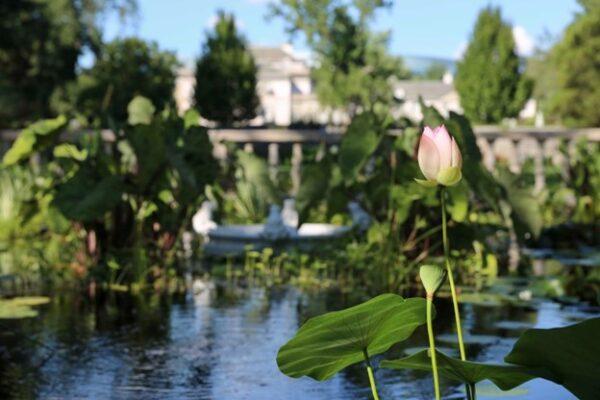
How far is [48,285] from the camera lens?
5941 mm

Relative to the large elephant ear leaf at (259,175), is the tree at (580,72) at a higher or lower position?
higher

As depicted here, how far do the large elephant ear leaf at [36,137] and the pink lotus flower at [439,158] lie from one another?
440cm

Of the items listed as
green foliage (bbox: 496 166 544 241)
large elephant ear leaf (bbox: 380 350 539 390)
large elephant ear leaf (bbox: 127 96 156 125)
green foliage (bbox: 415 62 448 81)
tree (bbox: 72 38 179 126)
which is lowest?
large elephant ear leaf (bbox: 380 350 539 390)

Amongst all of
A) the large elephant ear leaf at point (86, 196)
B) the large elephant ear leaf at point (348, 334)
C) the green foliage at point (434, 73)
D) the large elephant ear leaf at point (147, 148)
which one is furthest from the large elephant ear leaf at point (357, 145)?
the green foliage at point (434, 73)

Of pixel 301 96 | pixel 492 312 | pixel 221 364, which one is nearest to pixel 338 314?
pixel 221 364

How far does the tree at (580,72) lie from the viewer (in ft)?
124

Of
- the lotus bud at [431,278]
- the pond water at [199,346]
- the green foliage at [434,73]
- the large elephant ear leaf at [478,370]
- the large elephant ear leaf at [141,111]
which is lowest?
the pond water at [199,346]

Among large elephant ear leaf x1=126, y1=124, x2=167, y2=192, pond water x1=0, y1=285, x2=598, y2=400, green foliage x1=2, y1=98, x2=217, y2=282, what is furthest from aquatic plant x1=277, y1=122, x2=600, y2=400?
large elephant ear leaf x1=126, y1=124, x2=167, y2=192

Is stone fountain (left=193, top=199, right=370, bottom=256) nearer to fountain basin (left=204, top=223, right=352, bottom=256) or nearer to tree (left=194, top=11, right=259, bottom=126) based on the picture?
fountain basin (left=204, top=223, right=352, bottom=256)

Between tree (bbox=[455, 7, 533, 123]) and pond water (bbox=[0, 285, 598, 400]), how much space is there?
128 feet

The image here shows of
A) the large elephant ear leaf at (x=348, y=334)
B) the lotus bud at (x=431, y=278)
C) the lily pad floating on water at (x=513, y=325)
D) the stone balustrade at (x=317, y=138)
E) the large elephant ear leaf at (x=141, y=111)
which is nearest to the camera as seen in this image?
the lotus bud at (x=431, y=278)

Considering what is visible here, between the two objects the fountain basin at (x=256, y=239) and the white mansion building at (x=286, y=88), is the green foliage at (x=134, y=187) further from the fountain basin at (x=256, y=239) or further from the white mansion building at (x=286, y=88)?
the white mansion building at (x=286, y=88)

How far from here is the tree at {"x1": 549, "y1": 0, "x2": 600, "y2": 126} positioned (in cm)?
3769

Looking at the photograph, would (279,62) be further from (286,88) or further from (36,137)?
(36,137)
